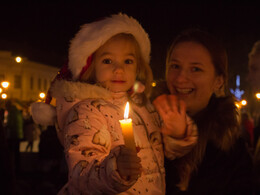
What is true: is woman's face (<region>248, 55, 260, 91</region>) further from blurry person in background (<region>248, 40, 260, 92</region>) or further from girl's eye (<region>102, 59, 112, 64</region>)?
girl's eye (<region>102, 59, 112, 64</region>)

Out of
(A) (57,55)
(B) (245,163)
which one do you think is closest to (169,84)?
(B) (245,163)

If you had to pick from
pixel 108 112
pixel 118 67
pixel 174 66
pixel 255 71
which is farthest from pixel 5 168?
pixel 255 71

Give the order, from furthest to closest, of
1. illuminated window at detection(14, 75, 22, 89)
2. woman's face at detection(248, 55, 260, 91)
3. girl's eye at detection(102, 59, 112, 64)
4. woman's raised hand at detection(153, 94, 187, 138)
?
illuminated window at detection(14, 75, 22, 89) < woman's face at detection(248, 55, 260, 91) < girl's eye at detection(102, 59, 112, 64) < woman's raised hand at detection(153, 94, 187, 138)

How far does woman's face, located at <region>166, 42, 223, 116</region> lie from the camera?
2725 millimetres

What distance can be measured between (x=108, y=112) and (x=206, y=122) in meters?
0.93

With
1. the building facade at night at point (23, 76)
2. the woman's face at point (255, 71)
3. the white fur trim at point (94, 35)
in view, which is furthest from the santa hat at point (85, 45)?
the building facade at night at point (23, 76)

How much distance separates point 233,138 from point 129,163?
54.7 inches

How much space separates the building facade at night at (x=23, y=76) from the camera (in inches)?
1399

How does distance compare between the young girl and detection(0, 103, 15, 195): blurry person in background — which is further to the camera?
the young girl

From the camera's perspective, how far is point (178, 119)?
6.98ft

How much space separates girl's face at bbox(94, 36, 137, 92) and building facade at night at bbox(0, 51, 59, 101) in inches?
1338

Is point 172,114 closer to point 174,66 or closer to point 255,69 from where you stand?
point 174,66

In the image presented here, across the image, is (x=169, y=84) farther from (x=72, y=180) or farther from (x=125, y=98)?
(x=72, y=180)

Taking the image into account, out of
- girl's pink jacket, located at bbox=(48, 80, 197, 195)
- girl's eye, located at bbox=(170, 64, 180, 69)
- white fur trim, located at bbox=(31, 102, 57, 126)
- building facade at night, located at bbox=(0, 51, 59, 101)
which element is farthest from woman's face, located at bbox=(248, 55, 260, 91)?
building facade at night, located at bbox=(0, 51, 59, 101)
